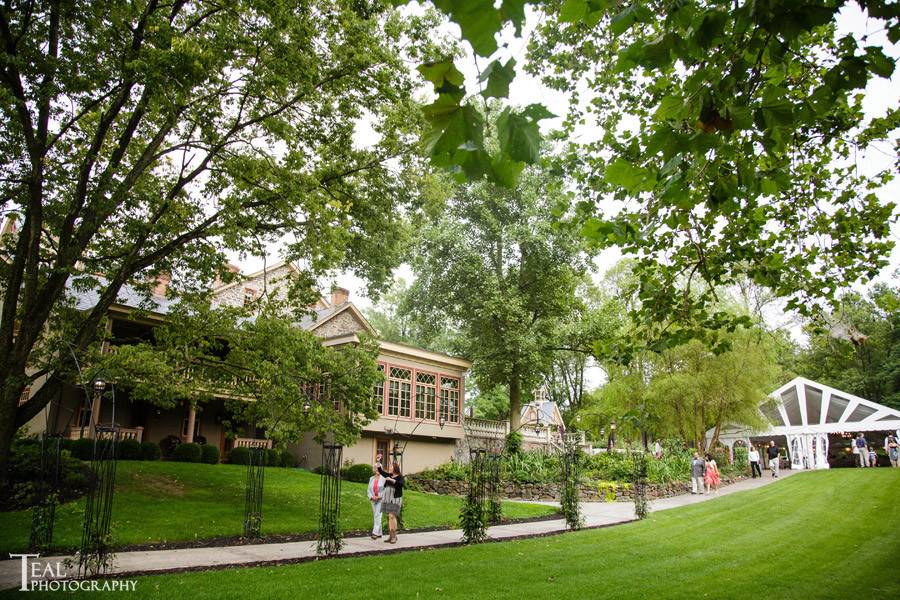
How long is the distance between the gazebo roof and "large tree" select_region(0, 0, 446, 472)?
2833cm

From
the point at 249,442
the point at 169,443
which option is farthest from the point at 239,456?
the point at 169,443

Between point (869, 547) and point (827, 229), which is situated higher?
point (827, 229)

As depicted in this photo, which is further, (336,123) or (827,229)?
(336,123)

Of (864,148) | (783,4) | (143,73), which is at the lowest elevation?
(783,4)

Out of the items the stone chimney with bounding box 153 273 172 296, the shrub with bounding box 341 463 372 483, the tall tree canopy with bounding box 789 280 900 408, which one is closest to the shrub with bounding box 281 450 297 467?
the shrub with bounding box 341 463 372 483

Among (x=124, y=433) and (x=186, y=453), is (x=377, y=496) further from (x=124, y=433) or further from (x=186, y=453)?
(x=124, y=433)

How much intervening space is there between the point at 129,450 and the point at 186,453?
1892 mm

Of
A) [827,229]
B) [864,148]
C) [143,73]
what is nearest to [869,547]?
[827,229]

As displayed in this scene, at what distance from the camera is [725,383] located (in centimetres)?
2570

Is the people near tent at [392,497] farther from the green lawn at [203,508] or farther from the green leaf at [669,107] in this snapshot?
the green leaf at [669,107]

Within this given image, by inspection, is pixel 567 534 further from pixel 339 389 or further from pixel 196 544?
pixel 196 544

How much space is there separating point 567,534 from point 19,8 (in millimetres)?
15130

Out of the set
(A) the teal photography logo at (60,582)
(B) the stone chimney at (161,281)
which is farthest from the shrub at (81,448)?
(A) the teal photography logo at (60,582)

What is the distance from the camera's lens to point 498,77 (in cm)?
207
